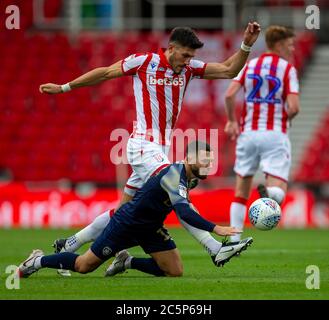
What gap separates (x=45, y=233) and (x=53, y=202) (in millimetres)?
3137

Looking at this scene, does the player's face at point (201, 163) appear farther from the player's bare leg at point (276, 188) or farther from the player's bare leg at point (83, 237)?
the player's bare leg at point (276, 188)

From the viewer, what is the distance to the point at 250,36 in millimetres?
9602

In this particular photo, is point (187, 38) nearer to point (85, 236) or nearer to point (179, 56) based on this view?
point (179, 56)

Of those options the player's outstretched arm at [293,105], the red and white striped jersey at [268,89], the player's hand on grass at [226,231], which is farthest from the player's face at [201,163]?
the red and white striped jersey at [268,89]

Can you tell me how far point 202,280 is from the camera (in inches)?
357

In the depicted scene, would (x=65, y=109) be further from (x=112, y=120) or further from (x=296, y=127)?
(x=296, y=127)

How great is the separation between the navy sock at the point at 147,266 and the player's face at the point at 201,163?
3.56 feet

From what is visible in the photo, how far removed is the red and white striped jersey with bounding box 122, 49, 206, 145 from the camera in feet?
32.6

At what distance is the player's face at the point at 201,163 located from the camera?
28.8ft

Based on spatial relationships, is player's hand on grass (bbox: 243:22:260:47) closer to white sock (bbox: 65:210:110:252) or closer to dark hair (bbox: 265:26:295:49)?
white sock (bbox: 65:210:110:252)

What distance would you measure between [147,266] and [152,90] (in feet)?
5.57

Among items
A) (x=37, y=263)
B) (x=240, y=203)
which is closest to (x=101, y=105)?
(x=240, y=203)

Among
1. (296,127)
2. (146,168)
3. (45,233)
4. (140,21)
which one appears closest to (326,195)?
(296,127)

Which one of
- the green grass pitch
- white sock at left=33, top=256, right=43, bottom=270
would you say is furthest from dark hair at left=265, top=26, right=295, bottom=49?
white sock at left=33, top=256, right=43, bottom=270
